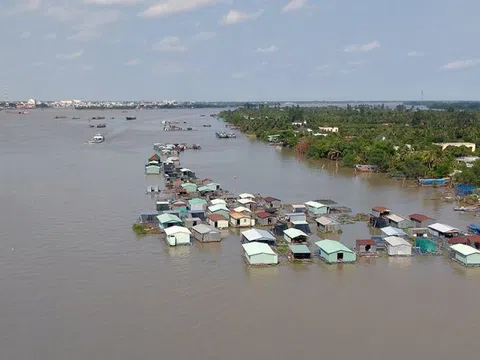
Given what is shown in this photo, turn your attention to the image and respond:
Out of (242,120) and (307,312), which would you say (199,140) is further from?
(307,312)

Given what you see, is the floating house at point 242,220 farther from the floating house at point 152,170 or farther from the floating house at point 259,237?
the floating house at point 152,170

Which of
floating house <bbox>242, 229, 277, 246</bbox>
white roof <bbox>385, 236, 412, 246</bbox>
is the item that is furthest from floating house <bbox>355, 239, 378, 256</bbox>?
Result: floating house <bbox>242, 229, 277, 246</bbox>

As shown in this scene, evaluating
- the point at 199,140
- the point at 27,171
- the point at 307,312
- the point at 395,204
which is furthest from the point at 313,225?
the point at 199,140

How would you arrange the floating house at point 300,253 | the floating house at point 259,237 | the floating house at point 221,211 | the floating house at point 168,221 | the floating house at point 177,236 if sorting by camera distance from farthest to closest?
the floating house at point 221,211, the floating house at point 168,221, the floating house at point 177,236, the floating house at point 259,237, the floating house at point 300,253

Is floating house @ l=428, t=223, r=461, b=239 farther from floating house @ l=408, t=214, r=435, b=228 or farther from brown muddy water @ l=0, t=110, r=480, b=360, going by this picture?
brown muddy water @ l=0, t=110, r=480, b=360

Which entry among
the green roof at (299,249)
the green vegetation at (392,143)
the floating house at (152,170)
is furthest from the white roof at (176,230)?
the green vegetation at (392,143)

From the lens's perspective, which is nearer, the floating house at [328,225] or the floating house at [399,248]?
the floating house at [399,248]

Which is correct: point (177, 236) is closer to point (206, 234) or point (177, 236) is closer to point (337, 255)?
point (206, 234)
